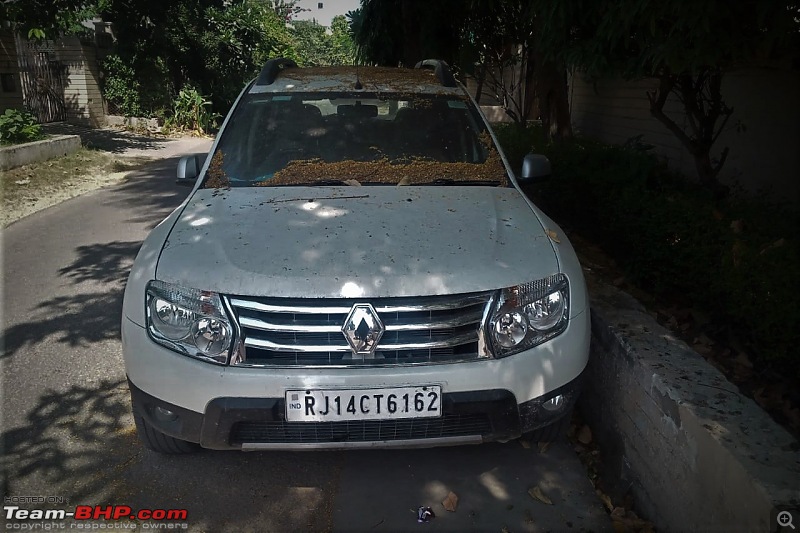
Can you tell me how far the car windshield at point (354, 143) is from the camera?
3.75m

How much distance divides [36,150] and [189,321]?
10.4 metres

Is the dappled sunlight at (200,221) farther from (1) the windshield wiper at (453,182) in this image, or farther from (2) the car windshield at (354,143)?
(1) the windshield wiper at (453,182)

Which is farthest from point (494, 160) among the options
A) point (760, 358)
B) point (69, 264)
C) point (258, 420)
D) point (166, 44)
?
point (166, 44)

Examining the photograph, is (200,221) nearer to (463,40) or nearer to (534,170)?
(534,170)

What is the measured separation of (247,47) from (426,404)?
21945mm

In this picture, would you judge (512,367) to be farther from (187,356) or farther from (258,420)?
(187,356)

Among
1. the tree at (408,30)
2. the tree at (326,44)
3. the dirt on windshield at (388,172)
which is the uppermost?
the tree at (326,44)

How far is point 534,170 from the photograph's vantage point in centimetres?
400

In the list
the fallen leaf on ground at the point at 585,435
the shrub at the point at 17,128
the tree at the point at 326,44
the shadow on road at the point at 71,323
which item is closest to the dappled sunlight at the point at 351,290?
the fallen leaf on ground at the point at 585,435

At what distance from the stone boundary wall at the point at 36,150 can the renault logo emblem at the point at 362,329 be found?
9.79m

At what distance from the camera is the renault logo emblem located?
259 centimetres

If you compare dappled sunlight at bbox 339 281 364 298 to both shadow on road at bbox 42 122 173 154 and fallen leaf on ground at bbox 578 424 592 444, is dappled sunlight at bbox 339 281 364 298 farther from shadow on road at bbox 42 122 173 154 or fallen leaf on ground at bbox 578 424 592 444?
shadow on road at bbox 42 122 173 154

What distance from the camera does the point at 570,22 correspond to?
14.2 feet

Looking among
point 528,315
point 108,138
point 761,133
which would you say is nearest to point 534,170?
point 528,315
